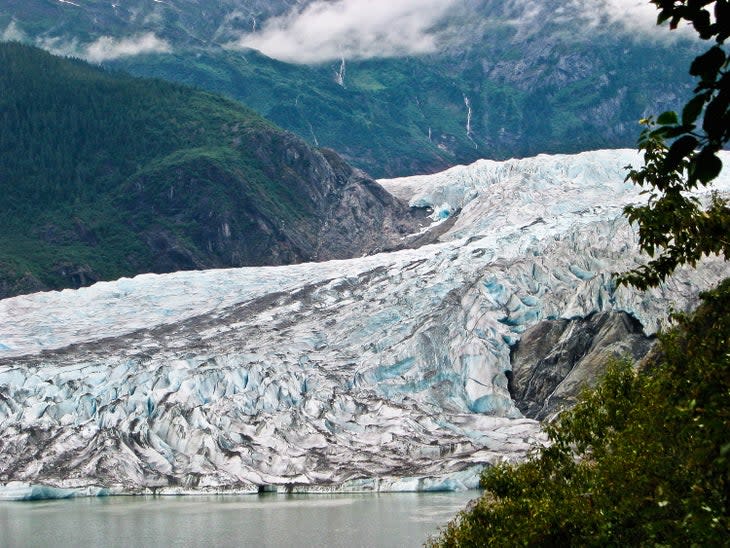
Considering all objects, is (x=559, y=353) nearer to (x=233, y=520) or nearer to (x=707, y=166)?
(x=233, y=520)

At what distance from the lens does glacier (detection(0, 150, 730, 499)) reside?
61844 millimetres

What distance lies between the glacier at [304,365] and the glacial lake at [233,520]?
2.99 metres

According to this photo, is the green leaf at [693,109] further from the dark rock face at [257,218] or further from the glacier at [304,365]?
the dark rock face at [257,218]

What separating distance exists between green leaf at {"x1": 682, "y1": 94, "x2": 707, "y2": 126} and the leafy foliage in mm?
1431

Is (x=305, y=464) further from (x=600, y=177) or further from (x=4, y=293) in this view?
(x=4, y=293)

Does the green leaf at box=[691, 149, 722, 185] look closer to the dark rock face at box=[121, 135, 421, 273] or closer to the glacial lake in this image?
the glacial lake

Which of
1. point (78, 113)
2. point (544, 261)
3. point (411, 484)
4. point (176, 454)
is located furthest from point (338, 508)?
point (78, 113)

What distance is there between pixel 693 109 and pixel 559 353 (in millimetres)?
70105

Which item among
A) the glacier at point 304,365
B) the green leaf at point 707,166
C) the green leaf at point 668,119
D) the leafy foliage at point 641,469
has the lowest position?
the leafy foliage at point 641,469

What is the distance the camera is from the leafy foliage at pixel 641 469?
25.8ft

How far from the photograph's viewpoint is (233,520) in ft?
156

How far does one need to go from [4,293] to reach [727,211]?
104709mm

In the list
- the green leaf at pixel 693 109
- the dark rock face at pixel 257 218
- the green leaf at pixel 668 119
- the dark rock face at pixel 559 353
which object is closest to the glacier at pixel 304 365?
the dark rock face at pixel 559 353

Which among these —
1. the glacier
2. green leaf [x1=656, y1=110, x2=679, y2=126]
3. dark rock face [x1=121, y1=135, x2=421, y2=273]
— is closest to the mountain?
dark rock face [x1=121, y1=135, x2=421, y2=273]
